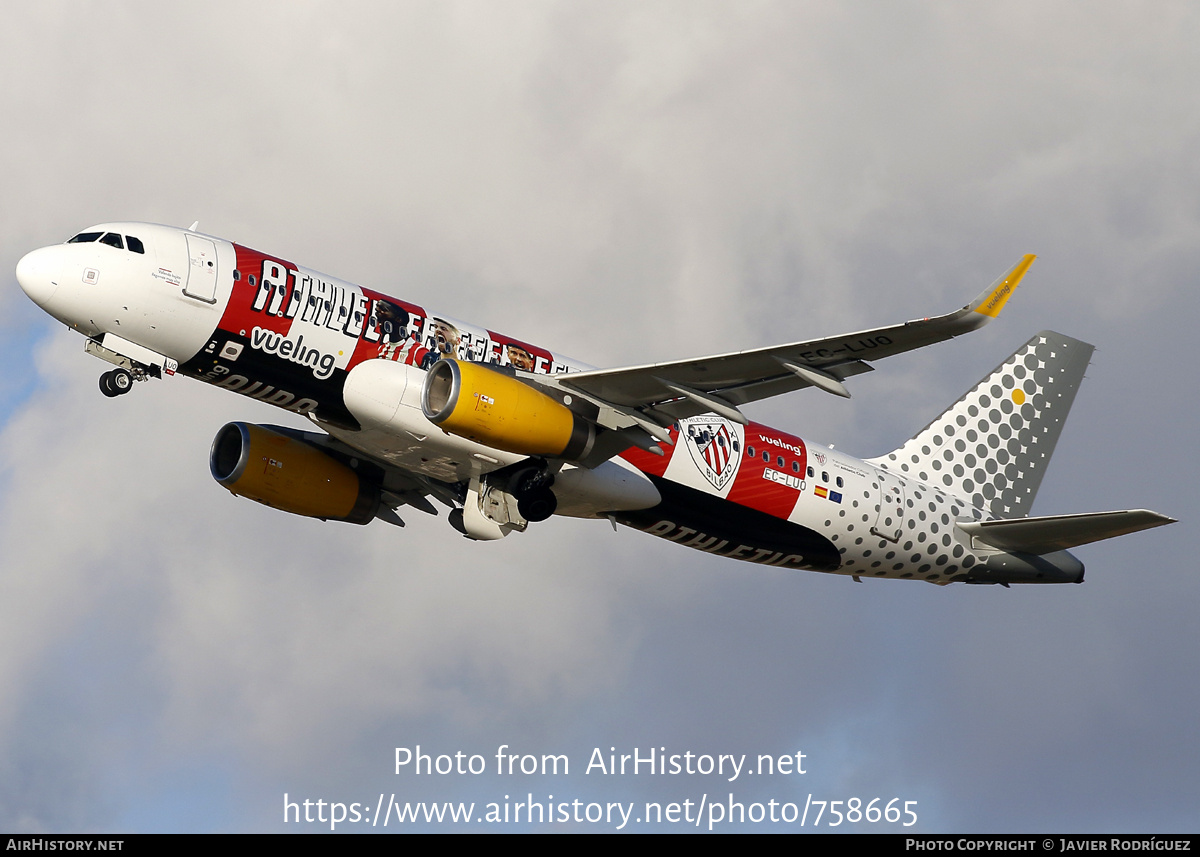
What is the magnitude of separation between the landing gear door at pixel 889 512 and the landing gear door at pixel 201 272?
1801cm

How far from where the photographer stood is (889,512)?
38.7 m

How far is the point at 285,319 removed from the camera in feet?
103

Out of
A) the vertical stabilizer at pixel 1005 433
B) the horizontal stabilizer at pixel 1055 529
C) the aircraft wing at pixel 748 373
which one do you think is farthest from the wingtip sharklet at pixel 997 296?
the vertical stabilizer at pixel 1005 433

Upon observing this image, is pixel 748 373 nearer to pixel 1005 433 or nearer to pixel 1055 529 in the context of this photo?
pixel 1055 529

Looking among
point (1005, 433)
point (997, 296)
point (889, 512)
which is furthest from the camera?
point (1005, 433)

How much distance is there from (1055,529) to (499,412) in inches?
625

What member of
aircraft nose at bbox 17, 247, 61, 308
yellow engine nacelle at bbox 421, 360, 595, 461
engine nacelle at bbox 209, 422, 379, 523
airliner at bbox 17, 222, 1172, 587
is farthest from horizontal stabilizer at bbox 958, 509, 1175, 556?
aircraft nose at bbox 17, 247, 61, 308

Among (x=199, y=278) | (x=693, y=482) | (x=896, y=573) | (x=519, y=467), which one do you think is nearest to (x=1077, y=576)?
(x=896, y=573)

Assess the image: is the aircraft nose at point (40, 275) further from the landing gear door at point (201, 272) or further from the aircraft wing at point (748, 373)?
the aircraft wing at point (748, 373)

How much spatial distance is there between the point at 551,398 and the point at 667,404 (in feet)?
8.75

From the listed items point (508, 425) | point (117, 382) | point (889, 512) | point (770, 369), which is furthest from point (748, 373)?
point (117, 382)

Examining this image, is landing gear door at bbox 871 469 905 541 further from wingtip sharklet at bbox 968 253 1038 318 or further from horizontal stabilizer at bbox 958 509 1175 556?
wingtip sharklet at bbox 968 253 1038 318

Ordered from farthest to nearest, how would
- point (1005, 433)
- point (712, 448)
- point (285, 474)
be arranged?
1. point (1005, 433)
2. point (285, 474)
3. point (712, 448)

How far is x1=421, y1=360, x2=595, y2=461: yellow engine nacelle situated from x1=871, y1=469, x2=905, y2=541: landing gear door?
33.3 feet
